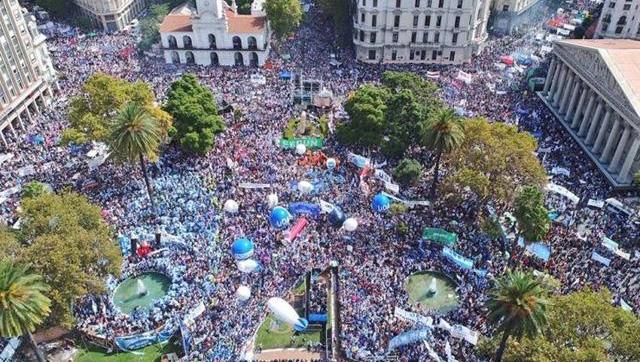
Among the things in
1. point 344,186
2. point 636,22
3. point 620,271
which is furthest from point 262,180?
point 636,22

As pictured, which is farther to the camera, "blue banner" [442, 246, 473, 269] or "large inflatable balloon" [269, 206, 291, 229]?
"large inflatable balloon" [269, 206, 291, 229]

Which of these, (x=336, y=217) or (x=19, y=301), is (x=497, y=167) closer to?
(x=336, y=217)

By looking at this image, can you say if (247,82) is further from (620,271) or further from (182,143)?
(620,271)

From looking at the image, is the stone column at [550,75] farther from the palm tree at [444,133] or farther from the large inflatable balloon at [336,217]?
the large inflatable balloon at [336,217]

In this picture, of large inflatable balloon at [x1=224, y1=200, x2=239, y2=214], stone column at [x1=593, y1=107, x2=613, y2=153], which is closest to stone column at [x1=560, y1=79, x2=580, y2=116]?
stone column at [x1=593, y1=107, x2=613, y2=153]

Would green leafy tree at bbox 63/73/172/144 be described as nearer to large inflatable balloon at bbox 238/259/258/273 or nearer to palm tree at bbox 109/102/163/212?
palm tree at bbox 109/102/163/212
